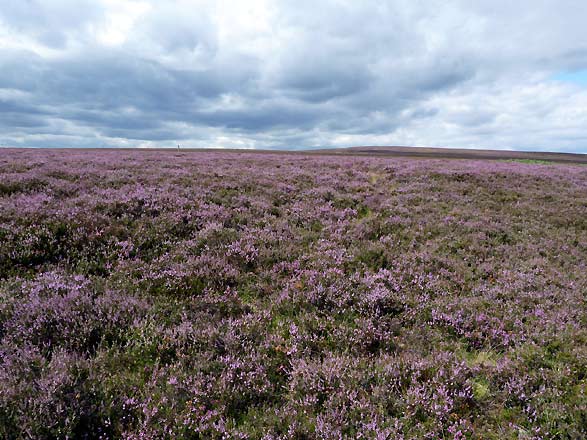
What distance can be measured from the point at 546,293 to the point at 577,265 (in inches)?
125

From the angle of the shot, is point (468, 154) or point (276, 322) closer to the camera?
point (276, 322)

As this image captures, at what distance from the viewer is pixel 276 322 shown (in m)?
5.63

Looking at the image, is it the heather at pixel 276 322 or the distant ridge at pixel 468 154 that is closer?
the heather at pixel 276 322

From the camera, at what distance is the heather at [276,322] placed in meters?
3.66

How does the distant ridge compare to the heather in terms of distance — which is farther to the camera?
the distant ridge

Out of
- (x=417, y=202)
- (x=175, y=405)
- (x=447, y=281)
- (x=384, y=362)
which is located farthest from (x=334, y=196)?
(x=175, y=405)

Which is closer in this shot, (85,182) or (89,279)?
(89,279)

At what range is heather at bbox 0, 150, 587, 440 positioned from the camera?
366cm

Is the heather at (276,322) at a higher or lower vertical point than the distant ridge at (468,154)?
lower

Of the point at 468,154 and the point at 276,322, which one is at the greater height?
the point at 468,154

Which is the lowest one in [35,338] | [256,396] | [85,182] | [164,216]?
[256,396]

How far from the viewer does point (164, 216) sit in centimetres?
945

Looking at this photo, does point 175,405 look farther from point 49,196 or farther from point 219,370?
point 49,196

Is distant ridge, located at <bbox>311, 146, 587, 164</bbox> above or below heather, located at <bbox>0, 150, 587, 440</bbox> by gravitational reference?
above
